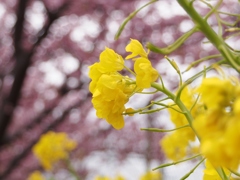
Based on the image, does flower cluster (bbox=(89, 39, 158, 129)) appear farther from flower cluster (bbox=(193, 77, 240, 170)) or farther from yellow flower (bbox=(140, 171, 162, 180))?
yellow flower (bbox=(140, 171, 162, 180))

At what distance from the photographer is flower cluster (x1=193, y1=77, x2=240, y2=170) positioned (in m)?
0.35

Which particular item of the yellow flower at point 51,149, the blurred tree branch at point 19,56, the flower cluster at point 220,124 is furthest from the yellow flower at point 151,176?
the flower cluster at point 220,124

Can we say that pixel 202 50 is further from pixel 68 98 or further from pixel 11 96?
pixel 11 96

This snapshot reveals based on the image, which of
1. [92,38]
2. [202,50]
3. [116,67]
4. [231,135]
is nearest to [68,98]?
[92,38]

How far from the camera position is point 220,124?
14.3 inches

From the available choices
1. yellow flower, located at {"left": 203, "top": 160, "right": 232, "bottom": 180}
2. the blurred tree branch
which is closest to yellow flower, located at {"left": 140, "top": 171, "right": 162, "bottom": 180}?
the blurred tree branch

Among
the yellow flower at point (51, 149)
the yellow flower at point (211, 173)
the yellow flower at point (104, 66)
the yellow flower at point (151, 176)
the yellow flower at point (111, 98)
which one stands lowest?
the yellow flower at point (151, 176)

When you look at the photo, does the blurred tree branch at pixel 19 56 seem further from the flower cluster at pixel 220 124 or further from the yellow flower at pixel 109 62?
the flower cluster at pixel 220 124

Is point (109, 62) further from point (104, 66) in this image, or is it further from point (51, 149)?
point (51, 149)

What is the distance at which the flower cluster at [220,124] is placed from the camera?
35 centimetres

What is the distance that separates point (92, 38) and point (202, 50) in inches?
42.1

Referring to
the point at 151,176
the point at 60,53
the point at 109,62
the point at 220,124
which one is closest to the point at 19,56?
the point at 60,53

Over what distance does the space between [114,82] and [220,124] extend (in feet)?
0.82

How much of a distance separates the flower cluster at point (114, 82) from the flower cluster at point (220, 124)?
21 cm
